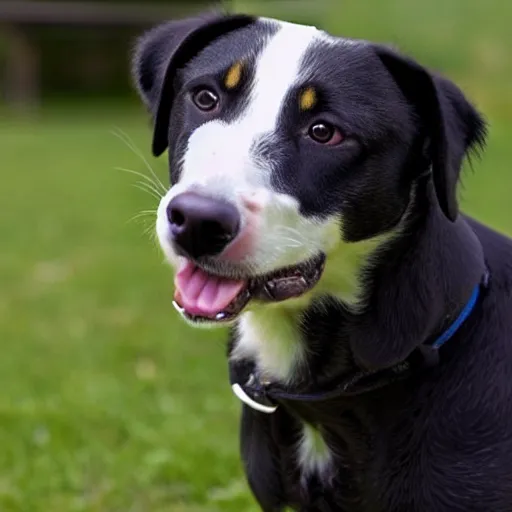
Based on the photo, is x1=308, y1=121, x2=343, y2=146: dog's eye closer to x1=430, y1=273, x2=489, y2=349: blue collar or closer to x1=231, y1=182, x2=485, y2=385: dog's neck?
x1=231, y1=182, x2=485, y2=385: dog's neck

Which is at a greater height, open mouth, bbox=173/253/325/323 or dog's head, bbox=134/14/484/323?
dog's head, bbox=134/14/484/323

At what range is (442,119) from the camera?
2.56m

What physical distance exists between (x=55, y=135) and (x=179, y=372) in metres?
11.5

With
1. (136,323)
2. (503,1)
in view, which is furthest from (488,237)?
(503,1)

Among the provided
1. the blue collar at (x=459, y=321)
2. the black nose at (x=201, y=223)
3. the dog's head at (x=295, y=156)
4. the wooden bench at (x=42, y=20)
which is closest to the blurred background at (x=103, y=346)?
the dog's head at (x=295, y=156)

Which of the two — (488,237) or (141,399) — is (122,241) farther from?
(488,237)

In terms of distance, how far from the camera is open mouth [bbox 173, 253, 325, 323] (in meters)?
2.50

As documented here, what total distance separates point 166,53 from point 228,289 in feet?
2.60

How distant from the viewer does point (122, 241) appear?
27.3ft

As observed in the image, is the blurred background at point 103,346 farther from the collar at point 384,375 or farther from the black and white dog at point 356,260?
the collar at point 384,375

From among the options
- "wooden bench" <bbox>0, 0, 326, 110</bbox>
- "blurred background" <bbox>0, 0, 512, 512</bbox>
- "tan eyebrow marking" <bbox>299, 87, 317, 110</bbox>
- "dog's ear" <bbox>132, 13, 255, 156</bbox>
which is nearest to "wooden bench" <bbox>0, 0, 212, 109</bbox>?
"wooden bench" <bbox>0, 0, 326, 110</bbox>

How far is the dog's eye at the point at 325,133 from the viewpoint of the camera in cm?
257

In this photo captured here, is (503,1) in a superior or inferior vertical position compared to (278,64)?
inferior

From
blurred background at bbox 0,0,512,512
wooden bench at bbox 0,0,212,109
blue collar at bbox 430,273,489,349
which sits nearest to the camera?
blue collar at bbox 430,273,489,349
